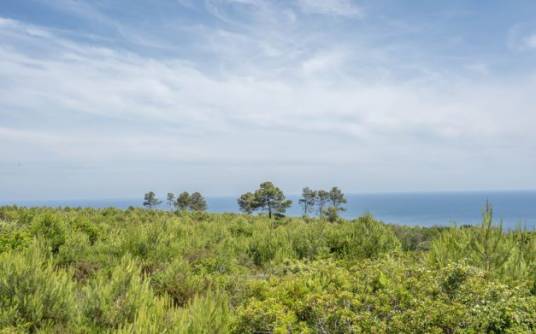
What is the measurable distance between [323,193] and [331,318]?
96.0 meters

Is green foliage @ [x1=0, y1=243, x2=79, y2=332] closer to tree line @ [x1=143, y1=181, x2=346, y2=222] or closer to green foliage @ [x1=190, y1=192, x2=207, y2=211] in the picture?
tree line @ [x1=143, y1=181, x2=346, y2=222]

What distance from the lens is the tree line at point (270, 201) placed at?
71625 millimetres

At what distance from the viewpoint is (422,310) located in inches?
192

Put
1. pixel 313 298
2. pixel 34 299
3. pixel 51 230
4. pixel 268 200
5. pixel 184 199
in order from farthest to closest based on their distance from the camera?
pixel 184 199, pixel 268 200, pixel 51 230, pixel 313 298, pixel 34 299

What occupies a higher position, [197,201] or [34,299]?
[197,201]

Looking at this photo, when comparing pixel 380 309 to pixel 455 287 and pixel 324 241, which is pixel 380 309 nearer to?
pixel 455 287

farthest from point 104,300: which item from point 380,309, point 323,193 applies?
point 323,193

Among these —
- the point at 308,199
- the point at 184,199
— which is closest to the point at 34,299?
the point at 184,199

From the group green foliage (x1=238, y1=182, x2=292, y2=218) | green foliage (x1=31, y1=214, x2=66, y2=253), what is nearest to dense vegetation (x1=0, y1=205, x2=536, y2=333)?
green foliage (x1=31, y1=214, x2=66, y2=253)

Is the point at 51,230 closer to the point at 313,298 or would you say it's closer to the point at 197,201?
the point at 313,298

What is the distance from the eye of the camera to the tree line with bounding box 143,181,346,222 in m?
71.6

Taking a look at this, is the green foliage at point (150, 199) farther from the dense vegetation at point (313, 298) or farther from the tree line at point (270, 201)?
the dense vegetation at point (313, 298)

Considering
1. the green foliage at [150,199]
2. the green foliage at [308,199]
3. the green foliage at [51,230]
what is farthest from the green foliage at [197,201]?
the green foliage at [51,230]

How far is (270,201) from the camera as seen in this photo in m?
72.1
